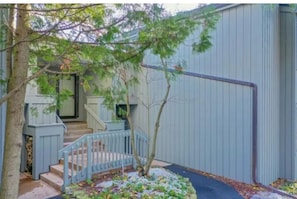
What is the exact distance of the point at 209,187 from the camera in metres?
5.70

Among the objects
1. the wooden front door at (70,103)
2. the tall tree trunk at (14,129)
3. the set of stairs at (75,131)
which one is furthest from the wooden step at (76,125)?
the tall tree trunk at (14,129)

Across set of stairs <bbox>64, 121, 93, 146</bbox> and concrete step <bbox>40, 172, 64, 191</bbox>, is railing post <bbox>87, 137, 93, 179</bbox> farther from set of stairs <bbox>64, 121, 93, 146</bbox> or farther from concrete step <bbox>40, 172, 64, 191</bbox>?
set of stairs <bbox>64, 121, 93, 146</bbox>

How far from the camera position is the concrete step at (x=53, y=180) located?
548 cm

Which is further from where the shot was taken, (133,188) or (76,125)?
(76,125)

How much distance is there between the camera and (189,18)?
147 inches

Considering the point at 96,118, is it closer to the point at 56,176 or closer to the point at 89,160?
the point at 56,176

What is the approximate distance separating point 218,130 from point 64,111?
230 inches

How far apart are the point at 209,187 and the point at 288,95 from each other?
3.18 meters

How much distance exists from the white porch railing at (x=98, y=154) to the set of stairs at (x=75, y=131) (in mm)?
1174

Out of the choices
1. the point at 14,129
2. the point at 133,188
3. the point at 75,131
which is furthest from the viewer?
the point at 75,131

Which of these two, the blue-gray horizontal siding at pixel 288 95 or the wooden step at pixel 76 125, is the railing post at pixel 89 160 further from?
the blue-gray horizontal siding at pixel 288 95

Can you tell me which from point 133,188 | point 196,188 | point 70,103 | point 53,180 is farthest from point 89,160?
point 70,103

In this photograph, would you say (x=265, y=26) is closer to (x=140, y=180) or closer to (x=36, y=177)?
(x=140, y=180)

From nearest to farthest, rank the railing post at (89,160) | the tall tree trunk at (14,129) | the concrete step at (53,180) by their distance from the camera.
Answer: the tall tree trunk at (14,129) → the concrete step at (53,180) → the railing post at (89,160)
